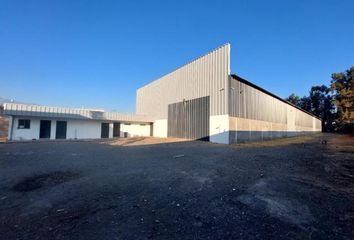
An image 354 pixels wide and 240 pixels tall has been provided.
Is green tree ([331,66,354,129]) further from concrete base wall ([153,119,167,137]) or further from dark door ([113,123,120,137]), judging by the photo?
dark door ([113,123,120,137])

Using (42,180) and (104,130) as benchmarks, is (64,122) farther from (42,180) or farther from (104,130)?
(42,180)

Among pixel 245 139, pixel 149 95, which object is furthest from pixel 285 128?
pixel 149 95

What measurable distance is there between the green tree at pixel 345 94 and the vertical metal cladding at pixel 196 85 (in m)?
32.0

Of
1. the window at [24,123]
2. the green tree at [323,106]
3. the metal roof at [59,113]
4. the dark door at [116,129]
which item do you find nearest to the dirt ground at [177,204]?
the metal roof at [59,113]

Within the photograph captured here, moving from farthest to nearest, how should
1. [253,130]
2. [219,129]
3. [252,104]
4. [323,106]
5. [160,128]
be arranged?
[323,106] → [160,128] → [252,104] → [253,130] → [219,129]

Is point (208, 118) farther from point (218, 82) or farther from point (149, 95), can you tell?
point (149, 95)


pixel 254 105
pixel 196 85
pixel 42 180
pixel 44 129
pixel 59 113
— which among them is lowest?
pixel 42 180

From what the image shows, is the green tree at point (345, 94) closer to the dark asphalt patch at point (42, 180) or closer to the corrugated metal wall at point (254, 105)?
the corrugated metal wall at point (254, 105)

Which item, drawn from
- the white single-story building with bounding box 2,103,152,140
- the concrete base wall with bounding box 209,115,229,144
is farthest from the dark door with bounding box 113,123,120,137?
the concrete base wall with bounding box 209,115,229,144

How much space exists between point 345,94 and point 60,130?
48.6m

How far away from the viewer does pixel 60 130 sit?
70.5ft

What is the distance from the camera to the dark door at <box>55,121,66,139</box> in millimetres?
21281

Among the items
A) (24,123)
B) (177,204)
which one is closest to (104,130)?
(24,123)

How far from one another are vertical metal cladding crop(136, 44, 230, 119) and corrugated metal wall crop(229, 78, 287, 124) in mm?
1218
